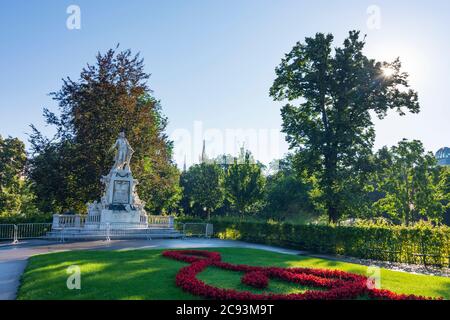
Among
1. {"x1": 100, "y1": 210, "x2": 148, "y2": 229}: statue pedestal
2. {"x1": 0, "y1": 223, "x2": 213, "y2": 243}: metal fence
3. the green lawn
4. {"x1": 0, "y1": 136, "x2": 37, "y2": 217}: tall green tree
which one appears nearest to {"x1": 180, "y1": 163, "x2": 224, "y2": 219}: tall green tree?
{"x1": 0, "y1": 136, "x2": 37, "y2": 217}: tall green tree

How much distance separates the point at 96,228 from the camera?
80.5 ft

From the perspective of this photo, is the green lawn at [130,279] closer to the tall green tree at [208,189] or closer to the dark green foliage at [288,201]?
the dark green foliage at [288,201]

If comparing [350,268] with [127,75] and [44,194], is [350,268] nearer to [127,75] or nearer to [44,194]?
[44,194]

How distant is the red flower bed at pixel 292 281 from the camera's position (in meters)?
7.80

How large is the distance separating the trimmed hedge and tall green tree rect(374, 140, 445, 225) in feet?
57.0

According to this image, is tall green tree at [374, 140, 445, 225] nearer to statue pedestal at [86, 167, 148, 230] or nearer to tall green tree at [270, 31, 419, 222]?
tall green tree at [270, 31, 419, 222]

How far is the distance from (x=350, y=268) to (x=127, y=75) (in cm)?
2941

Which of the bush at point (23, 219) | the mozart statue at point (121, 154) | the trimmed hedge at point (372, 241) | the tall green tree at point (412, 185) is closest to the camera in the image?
the trimmed hedge at point (372, 241)

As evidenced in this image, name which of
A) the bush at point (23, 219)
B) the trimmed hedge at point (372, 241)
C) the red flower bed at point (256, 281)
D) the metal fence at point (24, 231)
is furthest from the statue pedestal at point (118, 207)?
the red flower bed at point (256, 281)

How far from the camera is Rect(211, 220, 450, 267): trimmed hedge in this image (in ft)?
53.5

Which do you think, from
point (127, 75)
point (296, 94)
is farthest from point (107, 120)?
point (296, 94)

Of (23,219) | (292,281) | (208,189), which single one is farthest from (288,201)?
(292,281)

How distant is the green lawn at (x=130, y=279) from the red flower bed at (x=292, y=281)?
267mm
